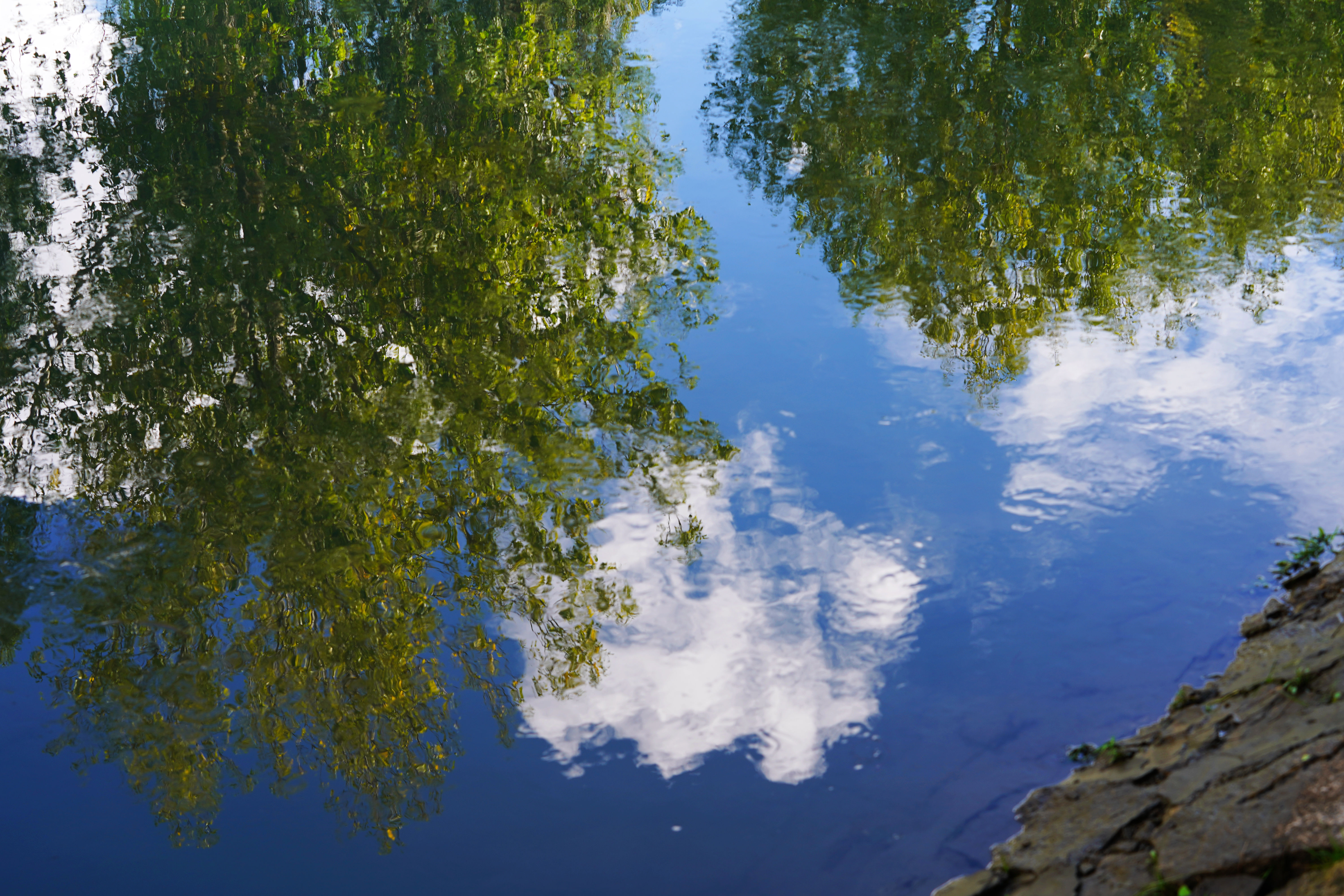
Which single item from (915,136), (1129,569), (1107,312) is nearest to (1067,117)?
(915,136)

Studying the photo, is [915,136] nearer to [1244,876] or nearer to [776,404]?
[776,404]

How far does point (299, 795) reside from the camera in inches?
182

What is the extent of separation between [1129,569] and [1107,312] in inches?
107

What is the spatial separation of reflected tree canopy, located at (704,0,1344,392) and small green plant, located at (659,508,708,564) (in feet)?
6.91

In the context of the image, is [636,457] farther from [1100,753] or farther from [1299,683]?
[1299,683]

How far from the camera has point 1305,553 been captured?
5.13 meters

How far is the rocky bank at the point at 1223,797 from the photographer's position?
3195mm

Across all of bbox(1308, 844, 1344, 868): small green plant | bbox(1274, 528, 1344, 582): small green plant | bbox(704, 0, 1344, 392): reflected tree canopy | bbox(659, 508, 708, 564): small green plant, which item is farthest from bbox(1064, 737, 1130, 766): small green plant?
bbox(704, 0, 1344, 392): reflected tree canopy

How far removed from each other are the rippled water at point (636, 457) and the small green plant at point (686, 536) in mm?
29

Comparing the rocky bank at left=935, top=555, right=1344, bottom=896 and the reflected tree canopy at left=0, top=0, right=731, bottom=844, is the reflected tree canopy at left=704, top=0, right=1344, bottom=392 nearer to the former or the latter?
the reflected tree canopy at left=0, top=0, right=731, bottom=844

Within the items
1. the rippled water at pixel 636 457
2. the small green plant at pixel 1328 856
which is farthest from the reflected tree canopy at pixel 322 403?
the small green plant at pixel 1328 856

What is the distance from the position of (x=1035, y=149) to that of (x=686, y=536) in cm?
572

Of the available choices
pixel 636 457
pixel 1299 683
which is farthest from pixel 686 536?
pixel 1299 683

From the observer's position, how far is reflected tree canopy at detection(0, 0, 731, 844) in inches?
200
